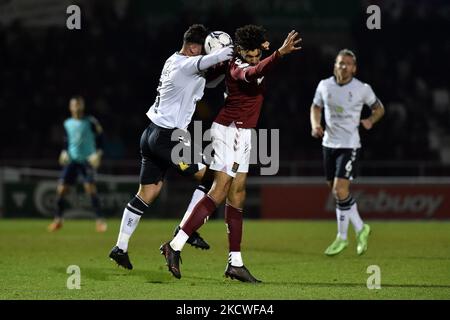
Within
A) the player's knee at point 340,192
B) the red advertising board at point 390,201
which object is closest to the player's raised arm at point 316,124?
the player's knee at point 340,192

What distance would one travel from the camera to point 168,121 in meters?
8.84

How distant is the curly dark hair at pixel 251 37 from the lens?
8281 mm

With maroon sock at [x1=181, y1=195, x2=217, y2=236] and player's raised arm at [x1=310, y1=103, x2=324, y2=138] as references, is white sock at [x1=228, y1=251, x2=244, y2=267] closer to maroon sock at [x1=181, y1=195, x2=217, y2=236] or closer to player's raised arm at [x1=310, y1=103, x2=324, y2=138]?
maroon sock at [x1=181, y1=195, x2=217, y2=236]

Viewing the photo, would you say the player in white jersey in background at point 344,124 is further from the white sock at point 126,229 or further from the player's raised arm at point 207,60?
the white sock at point 126,229

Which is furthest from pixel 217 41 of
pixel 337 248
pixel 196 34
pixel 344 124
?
pixel 337 248

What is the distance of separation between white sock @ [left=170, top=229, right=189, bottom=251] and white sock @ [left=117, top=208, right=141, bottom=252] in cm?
75

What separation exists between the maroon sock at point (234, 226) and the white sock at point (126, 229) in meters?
1.02

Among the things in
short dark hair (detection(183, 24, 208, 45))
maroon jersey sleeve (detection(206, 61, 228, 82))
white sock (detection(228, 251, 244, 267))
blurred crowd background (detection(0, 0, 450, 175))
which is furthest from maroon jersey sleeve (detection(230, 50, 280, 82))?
blurred crowd background (detection(0, 0, 450, 175))

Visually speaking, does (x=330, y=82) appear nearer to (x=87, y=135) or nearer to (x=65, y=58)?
(x=87, y=135)

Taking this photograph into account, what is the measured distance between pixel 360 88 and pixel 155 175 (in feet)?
11.8

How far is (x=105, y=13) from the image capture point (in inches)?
991

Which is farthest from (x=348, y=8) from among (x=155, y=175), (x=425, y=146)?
(x=155, y=175)

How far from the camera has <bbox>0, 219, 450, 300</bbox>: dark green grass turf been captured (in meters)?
7.37

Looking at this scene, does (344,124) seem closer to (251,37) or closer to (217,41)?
(217,41)
